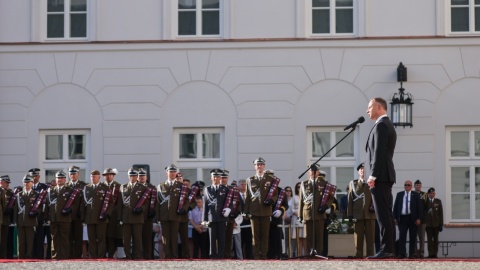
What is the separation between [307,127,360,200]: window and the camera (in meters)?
31.6

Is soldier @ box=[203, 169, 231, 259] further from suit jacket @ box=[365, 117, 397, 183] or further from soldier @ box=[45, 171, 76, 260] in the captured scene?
suit jacket @ box=[365, 117, 397, 183]

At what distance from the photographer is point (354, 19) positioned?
31875mm

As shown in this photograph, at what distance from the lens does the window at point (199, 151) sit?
31906mm

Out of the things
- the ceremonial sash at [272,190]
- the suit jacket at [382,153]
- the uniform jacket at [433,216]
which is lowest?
the uniform jacket at [433,216]

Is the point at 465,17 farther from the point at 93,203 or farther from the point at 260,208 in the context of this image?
the point at 93,203

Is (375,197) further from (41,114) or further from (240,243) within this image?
(41,114)

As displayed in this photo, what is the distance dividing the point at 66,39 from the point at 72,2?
849 millimetres

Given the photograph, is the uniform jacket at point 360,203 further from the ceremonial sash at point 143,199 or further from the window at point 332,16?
the window at point 332,16

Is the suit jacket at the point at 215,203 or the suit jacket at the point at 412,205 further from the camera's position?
the suit jacket at the point at 412,205

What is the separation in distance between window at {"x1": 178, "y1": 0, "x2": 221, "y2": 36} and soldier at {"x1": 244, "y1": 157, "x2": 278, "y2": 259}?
23.0 feet

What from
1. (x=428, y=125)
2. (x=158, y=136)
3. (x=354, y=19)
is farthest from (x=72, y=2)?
(x=428, y=125)

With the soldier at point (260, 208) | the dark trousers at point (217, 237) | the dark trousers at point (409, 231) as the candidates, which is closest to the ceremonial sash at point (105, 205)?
the dark trousers at point (217, 237)

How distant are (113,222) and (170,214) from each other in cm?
154

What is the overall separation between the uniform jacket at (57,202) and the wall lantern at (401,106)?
7.76 m
